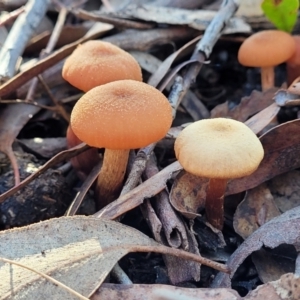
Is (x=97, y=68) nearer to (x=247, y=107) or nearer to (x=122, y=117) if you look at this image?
(x=122, y=117)

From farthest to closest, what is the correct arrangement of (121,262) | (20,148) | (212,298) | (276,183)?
1. (20,148)
2. (276,183)
3. (121,262)
4. (212,298)

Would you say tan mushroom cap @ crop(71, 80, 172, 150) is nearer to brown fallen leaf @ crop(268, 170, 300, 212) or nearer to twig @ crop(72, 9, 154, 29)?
brown fallen leaf @ crop(268, 170, 300, 212)

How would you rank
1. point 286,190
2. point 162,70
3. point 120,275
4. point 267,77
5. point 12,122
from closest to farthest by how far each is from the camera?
point 120,275 → point 286,190 → point 12,122 → point 162,70 → point 267,77

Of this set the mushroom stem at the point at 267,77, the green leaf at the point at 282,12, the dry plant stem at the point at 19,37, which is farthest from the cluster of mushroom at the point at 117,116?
the green leaf at the point at 282,12

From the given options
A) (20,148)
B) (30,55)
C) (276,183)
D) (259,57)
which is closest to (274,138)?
(276,183)

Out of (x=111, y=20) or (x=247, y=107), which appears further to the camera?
(x=111, y=20)

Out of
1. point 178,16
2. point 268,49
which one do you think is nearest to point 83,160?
point 268,49

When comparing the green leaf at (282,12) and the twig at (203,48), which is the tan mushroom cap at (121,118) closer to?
the twig at (203,48)

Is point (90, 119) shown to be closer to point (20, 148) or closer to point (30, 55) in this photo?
point (20, 148)
